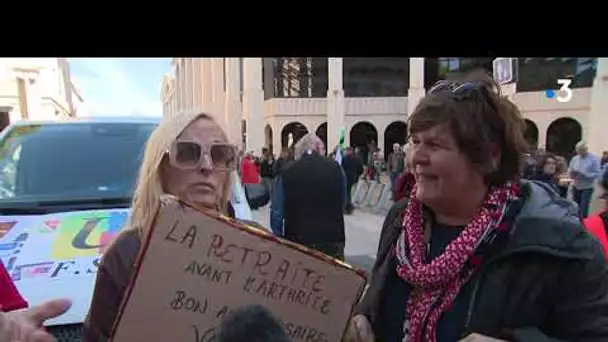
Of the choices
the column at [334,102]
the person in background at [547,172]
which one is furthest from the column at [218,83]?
the person in background at [547,172]

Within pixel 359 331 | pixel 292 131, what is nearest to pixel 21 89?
pixel 292 131

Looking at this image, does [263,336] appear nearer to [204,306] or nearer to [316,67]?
[204,306]

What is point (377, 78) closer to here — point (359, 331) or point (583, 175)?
point (583, 175)

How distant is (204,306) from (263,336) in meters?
0.38

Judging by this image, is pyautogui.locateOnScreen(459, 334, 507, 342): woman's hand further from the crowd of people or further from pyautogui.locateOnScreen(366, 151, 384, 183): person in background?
pyautogui.locateOnScreen(366, 151, 384, 183): person in background

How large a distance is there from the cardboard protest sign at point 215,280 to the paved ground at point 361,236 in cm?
461

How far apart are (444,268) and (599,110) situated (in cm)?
2603

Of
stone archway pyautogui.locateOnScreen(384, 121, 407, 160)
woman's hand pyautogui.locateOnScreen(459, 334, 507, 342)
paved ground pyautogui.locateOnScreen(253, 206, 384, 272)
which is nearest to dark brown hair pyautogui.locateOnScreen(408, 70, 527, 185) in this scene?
woman's hand pyautogui.locateOnScreen(459, 334, 507, 342)

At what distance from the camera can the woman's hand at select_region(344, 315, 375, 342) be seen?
4.96 ft

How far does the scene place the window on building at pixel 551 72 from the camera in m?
28.2

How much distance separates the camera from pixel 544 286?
4.79 ft

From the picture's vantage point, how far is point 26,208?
345 centimetres
